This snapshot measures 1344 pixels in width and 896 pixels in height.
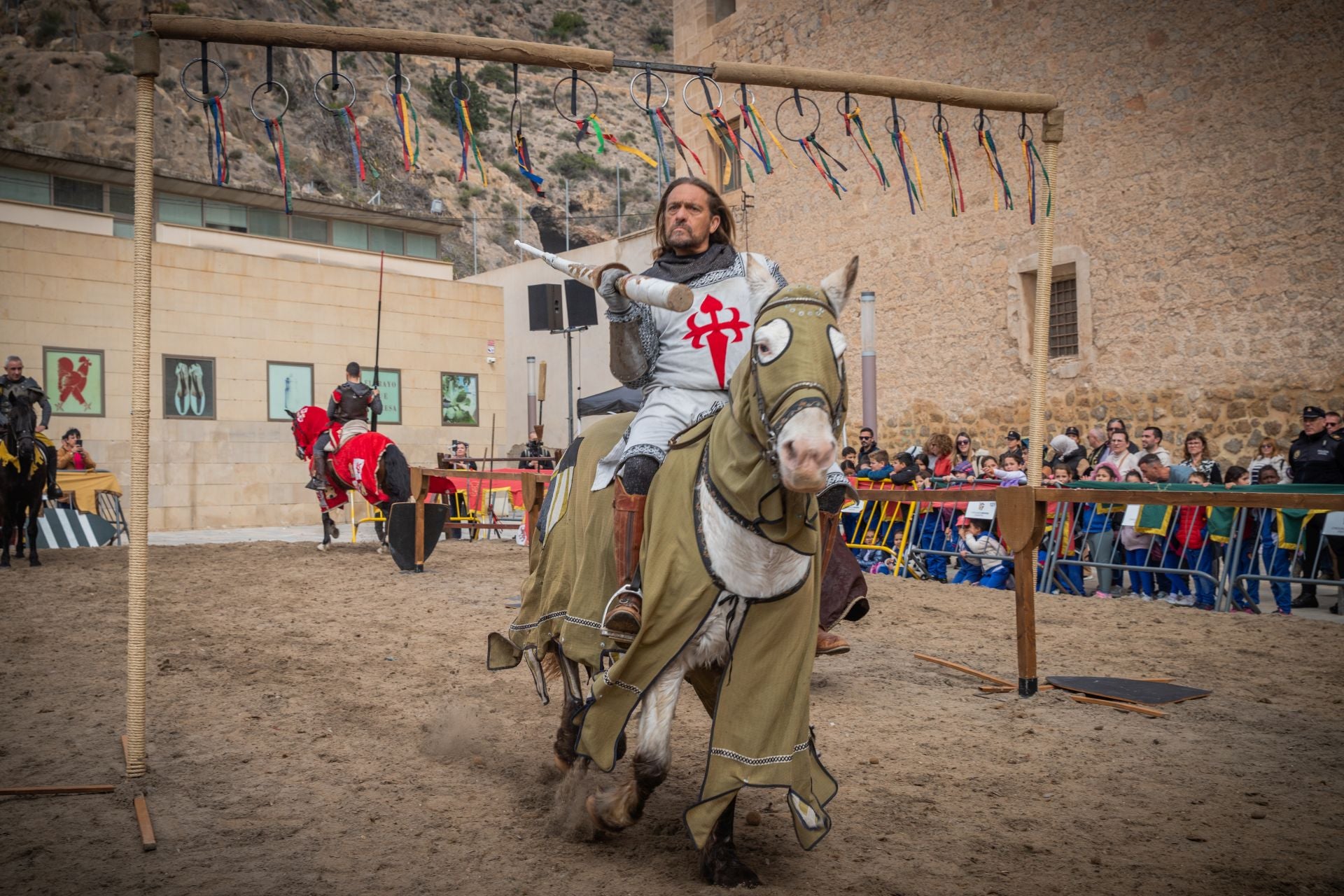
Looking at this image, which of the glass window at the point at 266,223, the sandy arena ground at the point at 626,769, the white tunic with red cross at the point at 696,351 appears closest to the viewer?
the sandy arena ground at the point at 626,769

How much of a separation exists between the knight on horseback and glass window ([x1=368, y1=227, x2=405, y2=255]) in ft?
71.4

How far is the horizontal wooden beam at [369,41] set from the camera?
3.52 m

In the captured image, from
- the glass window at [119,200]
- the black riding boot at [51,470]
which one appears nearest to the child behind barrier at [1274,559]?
the black riding boot at [51,470]

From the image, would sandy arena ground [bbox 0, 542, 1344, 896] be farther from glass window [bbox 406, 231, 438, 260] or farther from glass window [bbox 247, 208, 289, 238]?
glass window [bbox 406, 231, 438, 260]

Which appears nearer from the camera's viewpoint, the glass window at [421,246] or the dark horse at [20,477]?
the dark horse at [20,477]

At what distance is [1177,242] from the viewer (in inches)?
513

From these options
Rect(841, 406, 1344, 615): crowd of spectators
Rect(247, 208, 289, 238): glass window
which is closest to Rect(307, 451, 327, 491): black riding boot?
Rect(841, 406, 1344, 615): crowd of spectators

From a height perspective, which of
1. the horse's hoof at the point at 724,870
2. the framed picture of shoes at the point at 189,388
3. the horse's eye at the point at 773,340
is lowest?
the horse's hoof at the point at 724,870

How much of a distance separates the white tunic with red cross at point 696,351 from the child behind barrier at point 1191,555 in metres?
5.89

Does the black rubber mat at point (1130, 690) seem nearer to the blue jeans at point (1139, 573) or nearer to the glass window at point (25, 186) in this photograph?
the blue jeans at point (1139, 573)

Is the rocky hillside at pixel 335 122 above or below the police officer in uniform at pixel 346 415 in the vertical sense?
above

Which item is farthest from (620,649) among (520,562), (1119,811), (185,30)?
(520,562)

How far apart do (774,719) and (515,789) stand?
5.06 ft

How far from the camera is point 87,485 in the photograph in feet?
49.8
